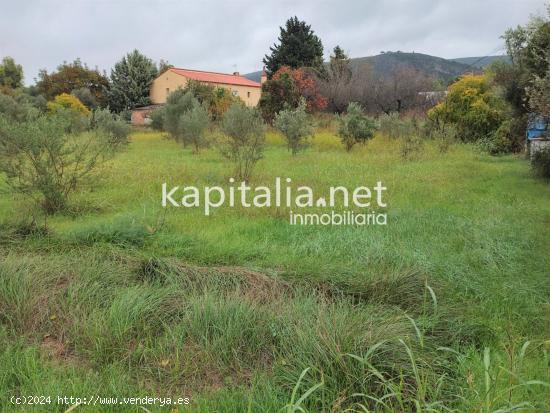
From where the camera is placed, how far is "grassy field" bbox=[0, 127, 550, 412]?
2.45 meters

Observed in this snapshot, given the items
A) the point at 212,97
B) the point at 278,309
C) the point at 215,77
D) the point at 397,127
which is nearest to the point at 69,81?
the point at 215,77

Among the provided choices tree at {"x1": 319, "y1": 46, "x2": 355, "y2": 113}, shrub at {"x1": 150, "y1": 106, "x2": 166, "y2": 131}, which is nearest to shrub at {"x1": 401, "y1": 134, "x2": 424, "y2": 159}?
tree at {"x1": 319, "y1": 46, "x2": 355, "y2": 113}

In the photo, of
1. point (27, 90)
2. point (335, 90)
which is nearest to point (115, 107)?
point (27, 90)

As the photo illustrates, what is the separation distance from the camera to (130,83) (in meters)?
37.1

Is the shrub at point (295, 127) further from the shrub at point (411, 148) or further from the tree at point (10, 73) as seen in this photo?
the tree at point (10, 73)

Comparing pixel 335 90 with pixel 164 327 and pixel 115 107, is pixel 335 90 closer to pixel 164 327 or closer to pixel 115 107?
pixel 115 107

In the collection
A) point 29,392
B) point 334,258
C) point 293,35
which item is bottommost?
point 29,392

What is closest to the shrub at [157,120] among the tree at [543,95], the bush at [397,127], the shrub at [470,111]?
the bush at [397,127]

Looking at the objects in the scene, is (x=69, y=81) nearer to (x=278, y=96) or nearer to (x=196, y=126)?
(x=278, y=96)

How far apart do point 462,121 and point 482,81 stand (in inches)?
81.7

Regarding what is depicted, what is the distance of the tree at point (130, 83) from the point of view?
3678cm

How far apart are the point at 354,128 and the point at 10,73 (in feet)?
124

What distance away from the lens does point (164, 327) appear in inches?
124

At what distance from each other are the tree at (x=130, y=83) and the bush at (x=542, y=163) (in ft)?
110
